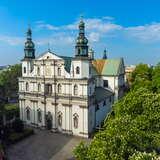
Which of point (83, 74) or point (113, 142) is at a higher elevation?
point (83, 74)

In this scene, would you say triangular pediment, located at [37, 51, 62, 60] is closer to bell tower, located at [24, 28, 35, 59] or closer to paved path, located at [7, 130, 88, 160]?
bell tower, located at [24, 28, 35, 59]

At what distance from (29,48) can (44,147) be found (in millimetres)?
18462

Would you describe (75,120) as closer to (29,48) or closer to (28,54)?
(28,54)

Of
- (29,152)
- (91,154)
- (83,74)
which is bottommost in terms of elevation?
(29,152)

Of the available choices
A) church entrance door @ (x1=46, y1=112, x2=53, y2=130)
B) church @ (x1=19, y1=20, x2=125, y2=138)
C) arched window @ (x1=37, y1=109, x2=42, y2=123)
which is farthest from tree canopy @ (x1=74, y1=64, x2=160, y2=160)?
arched window @ (x1=37, y1=109, x2=42, y2=123)

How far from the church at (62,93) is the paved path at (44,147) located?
2622 mm

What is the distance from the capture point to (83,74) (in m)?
44.8

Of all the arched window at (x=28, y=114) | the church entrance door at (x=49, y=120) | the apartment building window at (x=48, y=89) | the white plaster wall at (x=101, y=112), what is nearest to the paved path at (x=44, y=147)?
the church entrance door at (x=49, y=120)

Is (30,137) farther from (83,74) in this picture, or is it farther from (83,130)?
(83,74)

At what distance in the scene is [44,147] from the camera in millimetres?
40312

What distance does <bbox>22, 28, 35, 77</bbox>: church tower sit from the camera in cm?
5012

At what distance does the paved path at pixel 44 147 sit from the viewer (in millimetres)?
36781

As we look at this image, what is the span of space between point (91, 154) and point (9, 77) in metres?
57.4

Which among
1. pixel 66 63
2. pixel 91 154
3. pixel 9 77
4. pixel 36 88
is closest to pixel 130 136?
Answer: pixel 91 154
